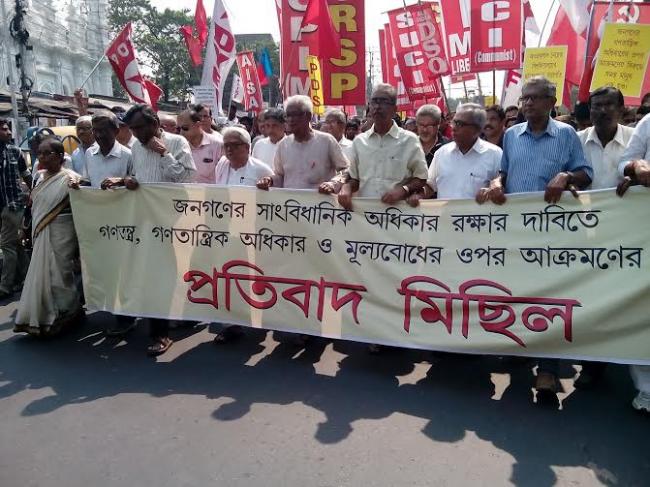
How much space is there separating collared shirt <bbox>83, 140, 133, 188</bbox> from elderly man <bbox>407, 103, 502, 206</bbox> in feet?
7.63

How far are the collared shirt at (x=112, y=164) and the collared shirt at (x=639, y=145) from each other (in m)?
3.50

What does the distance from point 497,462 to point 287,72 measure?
15.5 ft

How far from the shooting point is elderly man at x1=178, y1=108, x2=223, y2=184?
5145 mm

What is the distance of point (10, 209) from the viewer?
19.4 feet

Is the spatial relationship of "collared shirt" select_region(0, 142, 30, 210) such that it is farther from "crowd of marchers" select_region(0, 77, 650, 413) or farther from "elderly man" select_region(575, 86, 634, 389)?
"elderly man" select_region(575, 86, 634, 389)

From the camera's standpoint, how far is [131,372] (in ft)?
12.5

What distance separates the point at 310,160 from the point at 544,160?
1698mm

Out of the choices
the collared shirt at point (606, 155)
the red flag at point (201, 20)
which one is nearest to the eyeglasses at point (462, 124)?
the collared shirt at point (606, 155)

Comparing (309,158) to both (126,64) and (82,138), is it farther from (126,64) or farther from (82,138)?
(126,64)

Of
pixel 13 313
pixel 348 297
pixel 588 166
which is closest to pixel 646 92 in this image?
pixel 588 166

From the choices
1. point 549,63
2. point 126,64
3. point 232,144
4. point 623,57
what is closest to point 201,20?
point 126,64

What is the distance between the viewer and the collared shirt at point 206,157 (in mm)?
5203

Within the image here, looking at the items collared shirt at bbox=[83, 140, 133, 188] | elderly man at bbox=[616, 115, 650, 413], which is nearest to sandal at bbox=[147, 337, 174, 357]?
collared shirt at bbox=[83, 140, 133, 188]

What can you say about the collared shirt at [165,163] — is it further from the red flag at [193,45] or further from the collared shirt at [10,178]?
the red flag at [193,45]
